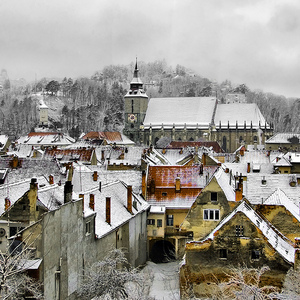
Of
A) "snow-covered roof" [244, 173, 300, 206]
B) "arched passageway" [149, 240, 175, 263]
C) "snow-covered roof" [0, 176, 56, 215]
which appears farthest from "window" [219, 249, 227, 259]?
"arched passageway" [149, 240, 175, 263]

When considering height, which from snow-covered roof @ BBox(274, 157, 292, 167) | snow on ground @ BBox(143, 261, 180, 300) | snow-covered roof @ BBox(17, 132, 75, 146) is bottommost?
snow on ground @ BBox(143, 261, 180, 300)

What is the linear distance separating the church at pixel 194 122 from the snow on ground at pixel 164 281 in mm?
114194

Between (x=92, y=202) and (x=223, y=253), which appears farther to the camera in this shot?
(x=92, y=202)

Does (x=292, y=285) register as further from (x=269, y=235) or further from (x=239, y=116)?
(x=239, y=116)

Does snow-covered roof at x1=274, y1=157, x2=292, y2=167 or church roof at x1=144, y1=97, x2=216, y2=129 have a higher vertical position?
church roof at x1=144, y1=97, x2=216, y2=129

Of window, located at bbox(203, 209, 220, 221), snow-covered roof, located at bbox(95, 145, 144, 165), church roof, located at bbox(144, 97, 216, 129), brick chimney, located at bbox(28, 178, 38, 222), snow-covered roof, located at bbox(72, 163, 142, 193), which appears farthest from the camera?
church roof, located at bbox(144, 97, 216, 129)

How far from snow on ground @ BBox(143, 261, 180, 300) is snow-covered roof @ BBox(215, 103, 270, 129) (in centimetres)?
11992

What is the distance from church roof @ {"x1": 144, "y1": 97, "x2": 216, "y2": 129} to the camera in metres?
160

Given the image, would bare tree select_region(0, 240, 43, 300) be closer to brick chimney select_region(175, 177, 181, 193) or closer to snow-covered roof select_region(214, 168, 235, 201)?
snow-covered roof select_region(214, 168, 235, 201)

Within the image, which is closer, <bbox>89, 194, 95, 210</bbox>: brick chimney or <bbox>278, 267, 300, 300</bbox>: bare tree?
<bbox>278, 267, 300, 300</bbox>: bare tree

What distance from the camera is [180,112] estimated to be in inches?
6462

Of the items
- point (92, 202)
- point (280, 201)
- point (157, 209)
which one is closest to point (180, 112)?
point (157, 209)

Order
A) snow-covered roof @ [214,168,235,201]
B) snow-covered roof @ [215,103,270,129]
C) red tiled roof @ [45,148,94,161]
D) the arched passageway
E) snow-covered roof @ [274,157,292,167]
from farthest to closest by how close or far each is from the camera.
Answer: snow-covered roof @ [215,103,270,129]
red tiled roof @ [45,148,94,161]
snow-covered roof @ [274,157,292,167]
the arched passageway
snow-covered roof @ [214,168,235,201]

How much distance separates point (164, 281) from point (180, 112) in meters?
132
